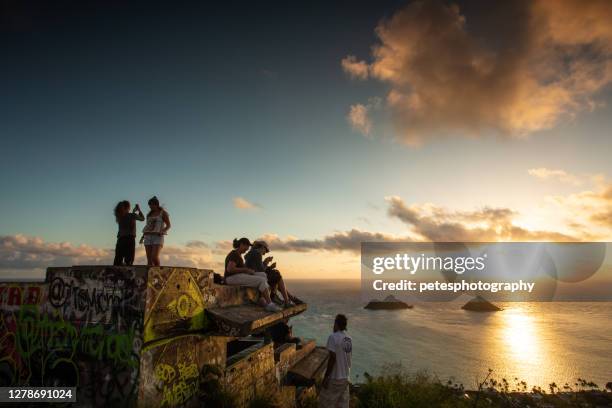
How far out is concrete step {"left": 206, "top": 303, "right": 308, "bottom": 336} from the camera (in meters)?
6.92

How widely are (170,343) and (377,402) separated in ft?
26.8

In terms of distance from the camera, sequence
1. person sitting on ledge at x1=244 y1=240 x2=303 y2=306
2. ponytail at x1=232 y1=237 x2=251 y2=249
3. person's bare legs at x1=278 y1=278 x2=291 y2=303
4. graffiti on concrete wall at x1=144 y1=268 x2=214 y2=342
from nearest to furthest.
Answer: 1. graffiti on concrete wall at x1=144 y1=268 x2=214 y2=342
2. ponytail at x1=232 y1=237 x2=251 y2=249
3. person sitting on ledge at x1=244 y1=240 x2=303 y2=306
4. person's bare legs at x1=278 y1=278 x2=291 y2=303

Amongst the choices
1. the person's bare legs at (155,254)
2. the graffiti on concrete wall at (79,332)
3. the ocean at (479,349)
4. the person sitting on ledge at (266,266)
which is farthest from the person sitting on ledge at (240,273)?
the ocean at (479,349)

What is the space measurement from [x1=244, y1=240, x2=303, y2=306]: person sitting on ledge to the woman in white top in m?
2.47

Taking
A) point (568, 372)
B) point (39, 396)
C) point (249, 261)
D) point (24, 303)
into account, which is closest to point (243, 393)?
point (249, 261)

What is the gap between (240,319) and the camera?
720 cm

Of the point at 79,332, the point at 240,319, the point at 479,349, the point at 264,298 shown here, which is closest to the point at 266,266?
the point at 264,298

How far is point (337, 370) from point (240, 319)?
224 centimetres

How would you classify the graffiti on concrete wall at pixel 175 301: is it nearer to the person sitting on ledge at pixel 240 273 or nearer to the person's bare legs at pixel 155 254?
the person sitting on ledge at pixel 240 273

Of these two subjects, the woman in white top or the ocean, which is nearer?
the woman in white top

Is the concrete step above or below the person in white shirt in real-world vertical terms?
above

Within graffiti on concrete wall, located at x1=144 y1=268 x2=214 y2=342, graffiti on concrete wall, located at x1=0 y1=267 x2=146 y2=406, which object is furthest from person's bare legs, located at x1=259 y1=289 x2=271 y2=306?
graffiti on concrete wall, located at x1=0 y1=267 x2=146 y2=406

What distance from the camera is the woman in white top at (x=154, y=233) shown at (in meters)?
8.02

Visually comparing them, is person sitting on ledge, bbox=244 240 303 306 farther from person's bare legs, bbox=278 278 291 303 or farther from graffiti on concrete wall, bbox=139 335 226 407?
graffiti on concrete wall, bbox=139 335 226 407
